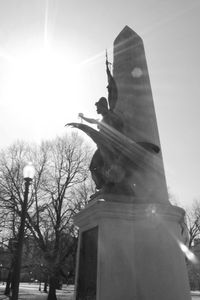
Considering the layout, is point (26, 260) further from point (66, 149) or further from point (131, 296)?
point (131, 296)

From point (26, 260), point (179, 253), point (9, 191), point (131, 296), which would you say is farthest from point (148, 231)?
point (26, 260)

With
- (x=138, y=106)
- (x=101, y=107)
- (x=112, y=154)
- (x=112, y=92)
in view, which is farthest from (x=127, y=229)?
(x=138, y=106)

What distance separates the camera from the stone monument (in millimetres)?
4473

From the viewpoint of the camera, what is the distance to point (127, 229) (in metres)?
4.88

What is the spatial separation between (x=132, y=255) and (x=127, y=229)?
0.45 meters

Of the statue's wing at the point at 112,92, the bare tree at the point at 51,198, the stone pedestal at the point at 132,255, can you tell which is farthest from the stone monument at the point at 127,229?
the bare tree at the point at 51,198

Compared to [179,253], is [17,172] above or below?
above

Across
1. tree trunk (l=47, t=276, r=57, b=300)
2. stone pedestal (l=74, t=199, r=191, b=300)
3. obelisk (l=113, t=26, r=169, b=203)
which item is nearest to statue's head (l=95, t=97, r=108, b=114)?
obelisk (l=113, t=26, r=169, b=203)

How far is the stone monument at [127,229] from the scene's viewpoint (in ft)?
14.7

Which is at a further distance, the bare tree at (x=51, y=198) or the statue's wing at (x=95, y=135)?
the bare tree at (x=51, y=198)

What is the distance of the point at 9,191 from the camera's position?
20609 millimetres

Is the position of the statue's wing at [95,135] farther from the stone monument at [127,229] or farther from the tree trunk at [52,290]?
the tree trunk at [52,290]

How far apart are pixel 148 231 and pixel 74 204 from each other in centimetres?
1769

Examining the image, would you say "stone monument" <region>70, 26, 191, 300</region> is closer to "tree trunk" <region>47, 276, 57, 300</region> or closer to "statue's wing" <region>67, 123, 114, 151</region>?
"statue's wing" <region>67, 123, 114, 151</region>
